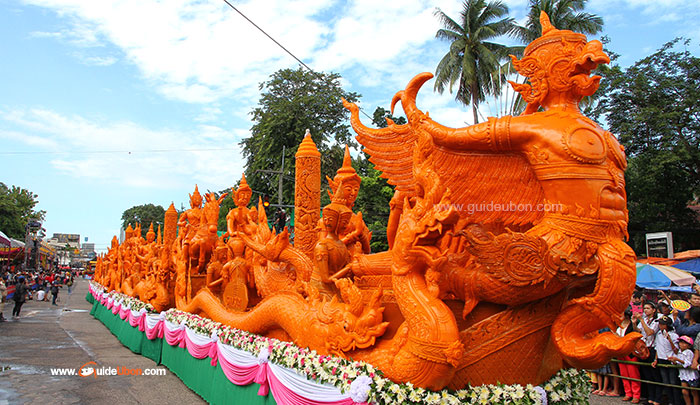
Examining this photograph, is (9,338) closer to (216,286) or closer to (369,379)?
(216,286)

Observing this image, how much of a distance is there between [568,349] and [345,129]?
54.5 ft

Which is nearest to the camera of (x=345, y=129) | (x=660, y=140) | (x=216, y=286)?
(x=216, y=286)

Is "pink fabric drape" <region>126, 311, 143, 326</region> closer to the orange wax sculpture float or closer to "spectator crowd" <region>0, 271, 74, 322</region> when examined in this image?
"spectator crowd" <region>0, 271, 74, 322</region>

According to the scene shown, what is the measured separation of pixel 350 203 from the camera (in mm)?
4973

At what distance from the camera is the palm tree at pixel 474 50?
15477mm

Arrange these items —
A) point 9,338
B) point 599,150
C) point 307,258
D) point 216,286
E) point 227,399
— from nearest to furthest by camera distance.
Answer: point 599,150 → point 227,399 → point 307,258 → point 216,286 → point 9,338

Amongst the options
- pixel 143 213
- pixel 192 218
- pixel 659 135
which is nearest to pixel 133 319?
pixel 192 218

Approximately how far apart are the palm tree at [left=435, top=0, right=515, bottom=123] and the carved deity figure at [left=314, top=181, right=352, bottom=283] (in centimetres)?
1155

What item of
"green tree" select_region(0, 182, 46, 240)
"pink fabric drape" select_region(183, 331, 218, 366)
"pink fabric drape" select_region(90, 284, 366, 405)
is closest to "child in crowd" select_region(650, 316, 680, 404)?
"pink fabric drape" select_region(90, 284, 366, 405)

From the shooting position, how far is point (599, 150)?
279cm

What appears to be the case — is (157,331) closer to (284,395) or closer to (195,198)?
(195,198)

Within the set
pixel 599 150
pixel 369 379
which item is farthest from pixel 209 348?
pixel 599 150

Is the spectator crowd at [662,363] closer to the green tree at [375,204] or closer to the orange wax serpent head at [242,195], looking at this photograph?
the orange wax serpent head at [242,195]

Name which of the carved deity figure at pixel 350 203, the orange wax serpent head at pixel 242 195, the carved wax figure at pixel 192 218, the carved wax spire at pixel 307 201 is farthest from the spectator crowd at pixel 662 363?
the carved wax figure at pixel 192 218
